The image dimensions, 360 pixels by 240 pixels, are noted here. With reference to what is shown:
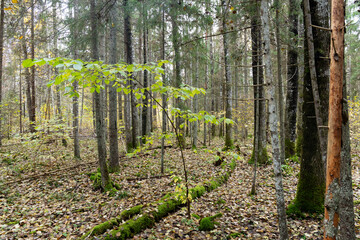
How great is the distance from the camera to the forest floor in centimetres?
385

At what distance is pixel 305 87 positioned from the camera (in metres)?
4.18

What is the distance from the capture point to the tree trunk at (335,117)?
2.11 meters

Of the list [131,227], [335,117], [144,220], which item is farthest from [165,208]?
[335,117]

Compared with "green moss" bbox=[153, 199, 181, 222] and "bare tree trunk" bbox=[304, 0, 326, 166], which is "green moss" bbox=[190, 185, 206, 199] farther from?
"bare tree trunk" bbox=[304, 0, 326, 166]

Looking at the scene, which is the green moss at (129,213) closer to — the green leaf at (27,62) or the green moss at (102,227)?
the green moss at (102,227)

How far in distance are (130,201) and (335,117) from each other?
16.9 feet

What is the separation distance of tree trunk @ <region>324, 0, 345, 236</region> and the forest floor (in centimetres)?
185

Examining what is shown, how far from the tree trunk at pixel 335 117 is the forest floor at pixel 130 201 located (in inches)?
72.8

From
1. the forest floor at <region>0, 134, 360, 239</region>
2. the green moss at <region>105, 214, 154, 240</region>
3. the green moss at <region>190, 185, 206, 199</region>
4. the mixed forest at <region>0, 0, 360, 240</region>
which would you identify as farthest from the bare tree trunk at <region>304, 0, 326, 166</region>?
the green moss at <region>105, 214, 154, 240</region>

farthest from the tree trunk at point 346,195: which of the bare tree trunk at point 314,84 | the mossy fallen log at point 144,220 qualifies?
the mossy fallen log at point 144,220

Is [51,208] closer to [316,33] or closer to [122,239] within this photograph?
[122,239]

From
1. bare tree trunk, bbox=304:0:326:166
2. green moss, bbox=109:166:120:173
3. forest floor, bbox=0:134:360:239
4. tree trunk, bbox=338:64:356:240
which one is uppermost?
bare tree trunk, bbox=304:0:326:166

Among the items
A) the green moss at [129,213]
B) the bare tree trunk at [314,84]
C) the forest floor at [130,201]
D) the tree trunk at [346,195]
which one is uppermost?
the bare tree trunk at [314,84]

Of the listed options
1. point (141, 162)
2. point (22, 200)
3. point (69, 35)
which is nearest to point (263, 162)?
point (141, 162)
